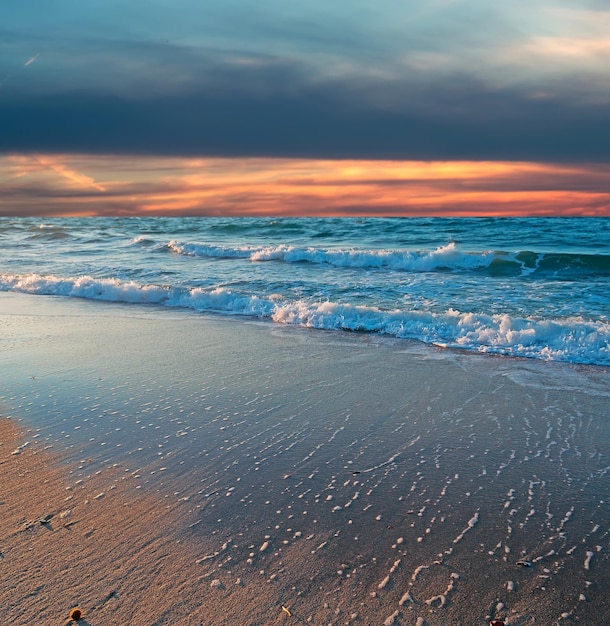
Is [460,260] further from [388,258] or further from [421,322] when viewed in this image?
[421,322]

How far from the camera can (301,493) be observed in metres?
3.78

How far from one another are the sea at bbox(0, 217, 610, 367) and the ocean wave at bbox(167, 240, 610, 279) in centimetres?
4

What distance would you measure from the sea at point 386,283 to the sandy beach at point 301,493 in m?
1.90

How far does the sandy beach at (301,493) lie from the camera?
9.06 ft

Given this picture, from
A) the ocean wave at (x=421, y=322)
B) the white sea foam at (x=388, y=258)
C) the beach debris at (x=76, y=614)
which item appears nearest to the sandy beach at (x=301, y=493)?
the beach debris at (x=76, y=614)

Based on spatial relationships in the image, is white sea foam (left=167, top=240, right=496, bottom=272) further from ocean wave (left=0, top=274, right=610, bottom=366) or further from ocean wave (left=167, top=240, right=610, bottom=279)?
ocean wave (left=0, top=274, right=610, bottom=366)

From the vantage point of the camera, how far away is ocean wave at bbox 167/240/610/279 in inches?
698

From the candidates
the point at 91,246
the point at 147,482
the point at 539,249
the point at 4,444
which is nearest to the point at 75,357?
the point at 4,444

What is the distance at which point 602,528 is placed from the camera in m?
3.39

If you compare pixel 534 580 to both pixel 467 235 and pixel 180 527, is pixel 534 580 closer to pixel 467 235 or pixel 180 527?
pixel 180 527

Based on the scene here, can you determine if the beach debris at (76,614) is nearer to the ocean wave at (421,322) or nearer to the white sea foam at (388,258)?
the ocean wave at (421,322)

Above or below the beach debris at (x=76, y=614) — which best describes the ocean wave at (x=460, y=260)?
above

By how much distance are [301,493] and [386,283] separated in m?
11.5

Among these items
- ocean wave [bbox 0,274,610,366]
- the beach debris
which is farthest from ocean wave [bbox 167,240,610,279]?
the beach debris
